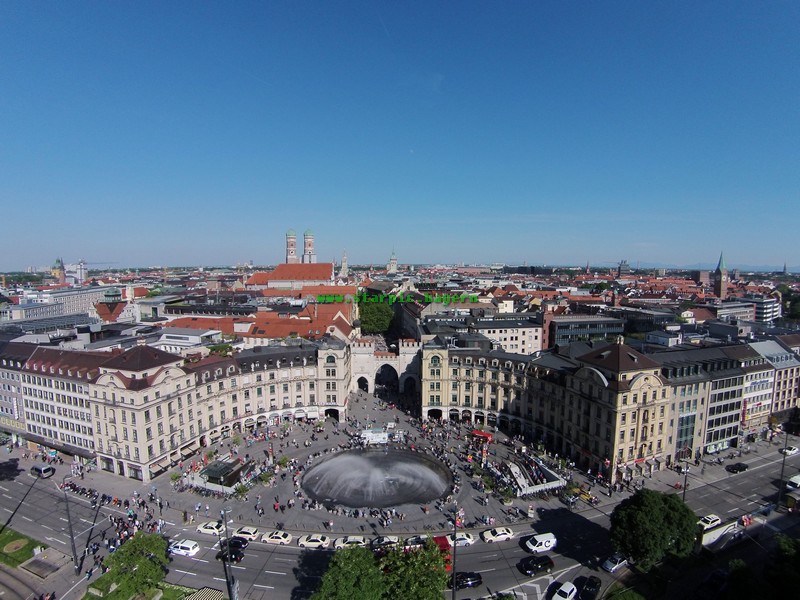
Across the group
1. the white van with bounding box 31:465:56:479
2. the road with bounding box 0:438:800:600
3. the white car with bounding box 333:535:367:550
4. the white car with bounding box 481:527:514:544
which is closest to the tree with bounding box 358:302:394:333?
the road with bounding box 0:438:800:600

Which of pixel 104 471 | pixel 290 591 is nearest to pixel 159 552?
pixel 290 591

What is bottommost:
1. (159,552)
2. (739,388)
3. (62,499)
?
(62,499)

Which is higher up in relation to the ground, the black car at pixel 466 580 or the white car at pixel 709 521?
the white car at pixel 709 521

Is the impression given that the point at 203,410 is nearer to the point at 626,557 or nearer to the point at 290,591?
the point at 290,591

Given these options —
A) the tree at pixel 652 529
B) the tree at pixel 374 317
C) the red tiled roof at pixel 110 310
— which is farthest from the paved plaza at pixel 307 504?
the tree at pixel 374 317

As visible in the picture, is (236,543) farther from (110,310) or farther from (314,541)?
(110,310)

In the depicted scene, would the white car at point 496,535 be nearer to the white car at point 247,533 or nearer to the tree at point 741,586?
the tree at point 741,586
